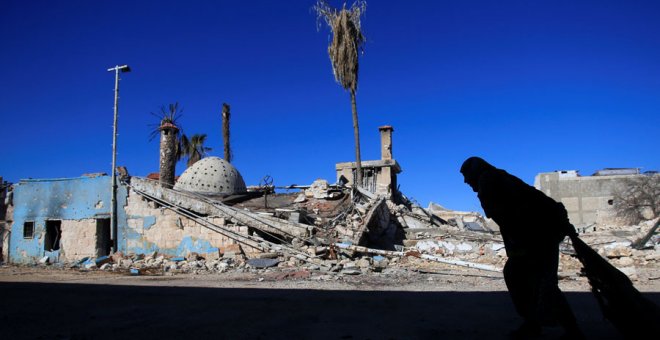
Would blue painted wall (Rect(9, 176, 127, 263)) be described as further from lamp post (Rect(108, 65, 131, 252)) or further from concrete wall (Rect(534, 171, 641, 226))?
concrete wall (Rect(534, 171, 641, 226))

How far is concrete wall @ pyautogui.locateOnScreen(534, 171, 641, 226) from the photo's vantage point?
34.0m

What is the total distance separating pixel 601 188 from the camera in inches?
1357

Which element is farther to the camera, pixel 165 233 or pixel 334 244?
pixel 165 233

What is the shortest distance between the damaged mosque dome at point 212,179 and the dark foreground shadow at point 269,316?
14.7 metres

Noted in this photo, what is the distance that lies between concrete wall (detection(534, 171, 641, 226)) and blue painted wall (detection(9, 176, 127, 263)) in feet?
103

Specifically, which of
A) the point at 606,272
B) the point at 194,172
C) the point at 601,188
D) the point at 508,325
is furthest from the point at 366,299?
the point at 601,188

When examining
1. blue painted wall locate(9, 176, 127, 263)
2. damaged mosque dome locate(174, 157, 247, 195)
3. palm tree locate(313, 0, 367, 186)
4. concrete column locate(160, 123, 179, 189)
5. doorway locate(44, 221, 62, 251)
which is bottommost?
doorway locate(44, 221, 62, 251)

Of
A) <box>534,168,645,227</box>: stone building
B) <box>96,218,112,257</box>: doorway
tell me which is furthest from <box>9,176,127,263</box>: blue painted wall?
<box>534,168,645,227</box>: stone building

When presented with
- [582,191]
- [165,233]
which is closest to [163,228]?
[165,233]

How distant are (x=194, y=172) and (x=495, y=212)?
19501 mm

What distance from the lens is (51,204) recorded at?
19.4 metres

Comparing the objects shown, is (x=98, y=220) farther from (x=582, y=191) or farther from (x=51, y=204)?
(x=582, y=191)

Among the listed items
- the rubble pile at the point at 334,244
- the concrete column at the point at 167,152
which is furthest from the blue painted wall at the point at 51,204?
the concrete column at the point at 167,152

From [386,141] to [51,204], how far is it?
752 inches
